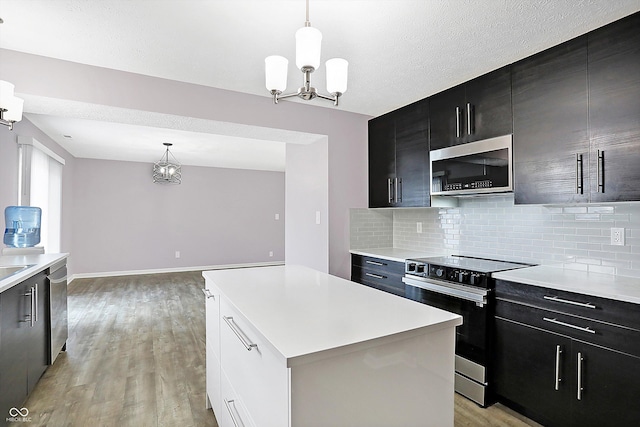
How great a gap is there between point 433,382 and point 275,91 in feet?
4.52

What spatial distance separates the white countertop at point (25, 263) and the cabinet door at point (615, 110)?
10.6 ft

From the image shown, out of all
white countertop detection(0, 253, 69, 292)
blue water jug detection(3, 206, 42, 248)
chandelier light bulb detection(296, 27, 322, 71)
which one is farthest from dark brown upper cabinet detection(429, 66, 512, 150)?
blue water jug detection(3, 206, 42, 248)

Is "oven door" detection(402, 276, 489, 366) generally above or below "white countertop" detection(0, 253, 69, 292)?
below

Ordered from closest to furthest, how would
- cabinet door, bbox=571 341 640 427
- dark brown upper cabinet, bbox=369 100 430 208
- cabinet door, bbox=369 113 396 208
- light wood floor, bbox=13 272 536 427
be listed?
1. cabinet door, bbox=571 341 640 427
2. light wood floor, bbox=13 272 536 427
3. dark brown upper cabinet, bbox=369 100 430 208
4. cabinet door, bbox=369 113 396 208

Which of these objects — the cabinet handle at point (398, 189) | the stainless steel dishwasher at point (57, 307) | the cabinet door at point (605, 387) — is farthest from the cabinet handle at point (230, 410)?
the cabinet handle at point (398, 189)

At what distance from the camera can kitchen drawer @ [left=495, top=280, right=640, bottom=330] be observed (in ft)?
5.26

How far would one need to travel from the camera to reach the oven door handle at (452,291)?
220cm

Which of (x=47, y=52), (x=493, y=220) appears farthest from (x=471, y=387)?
(x=47, y=52)

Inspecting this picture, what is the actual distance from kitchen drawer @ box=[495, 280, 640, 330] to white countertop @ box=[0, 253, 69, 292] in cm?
280

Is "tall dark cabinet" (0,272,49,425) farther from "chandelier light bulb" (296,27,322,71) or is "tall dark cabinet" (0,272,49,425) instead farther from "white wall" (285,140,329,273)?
"white wall" (285,140,329,273)

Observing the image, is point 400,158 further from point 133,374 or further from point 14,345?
point 14,345

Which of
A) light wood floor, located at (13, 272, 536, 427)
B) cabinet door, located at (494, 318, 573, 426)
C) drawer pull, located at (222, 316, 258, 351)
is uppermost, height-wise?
drawer pull, located at (222, 316, 258, 351)
